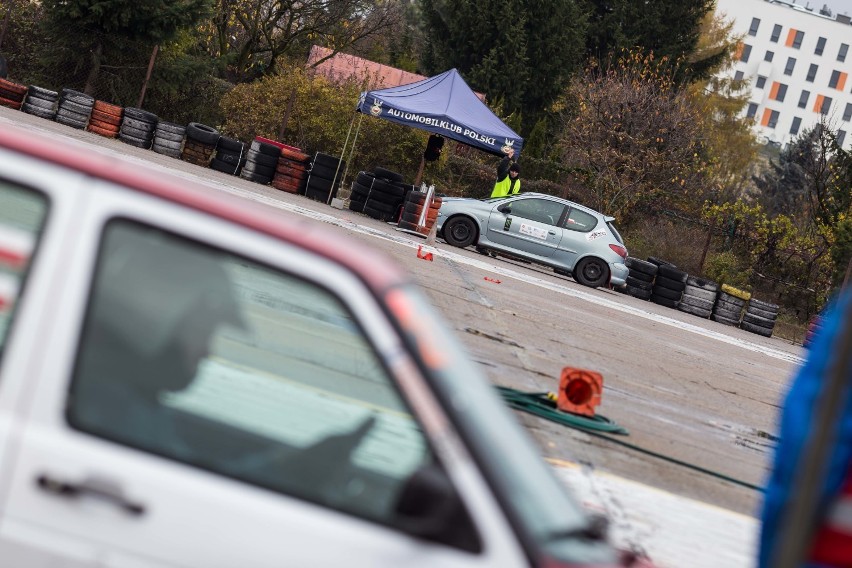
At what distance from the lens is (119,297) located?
8.59 ft

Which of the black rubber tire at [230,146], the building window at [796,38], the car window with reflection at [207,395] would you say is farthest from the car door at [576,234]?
the building window at [796,38]

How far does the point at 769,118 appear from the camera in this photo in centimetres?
13250

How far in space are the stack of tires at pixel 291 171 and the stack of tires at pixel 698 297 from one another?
9.03 metres

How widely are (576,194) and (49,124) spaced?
15417 mm

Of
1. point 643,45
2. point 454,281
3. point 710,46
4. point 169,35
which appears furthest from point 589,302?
point 710,46

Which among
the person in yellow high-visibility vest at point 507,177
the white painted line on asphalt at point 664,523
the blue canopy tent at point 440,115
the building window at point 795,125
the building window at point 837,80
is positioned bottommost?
the white painted line on asphalt at point 664,523

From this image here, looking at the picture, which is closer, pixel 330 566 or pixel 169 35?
pixel 330 566

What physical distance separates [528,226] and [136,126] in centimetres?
952

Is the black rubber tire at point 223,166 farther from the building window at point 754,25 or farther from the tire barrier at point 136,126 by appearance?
the building window at point 754,25

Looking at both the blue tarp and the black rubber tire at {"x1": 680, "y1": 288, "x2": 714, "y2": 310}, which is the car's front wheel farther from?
the black rubber tire at {"x1": 680, "y1": 288, "x2": 714, "y2": 310}

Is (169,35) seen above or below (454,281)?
above

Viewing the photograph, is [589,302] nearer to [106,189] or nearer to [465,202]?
[465,202]

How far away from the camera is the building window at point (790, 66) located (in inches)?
5044

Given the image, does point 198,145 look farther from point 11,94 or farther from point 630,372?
point 630,372
